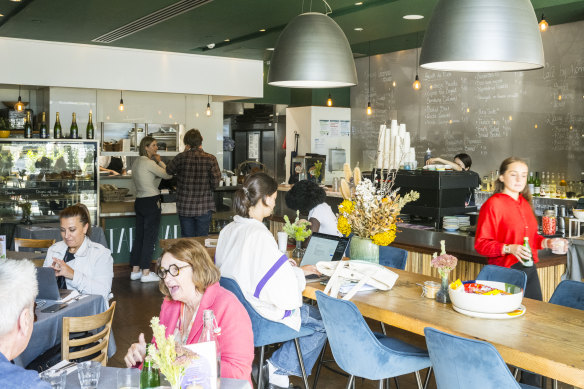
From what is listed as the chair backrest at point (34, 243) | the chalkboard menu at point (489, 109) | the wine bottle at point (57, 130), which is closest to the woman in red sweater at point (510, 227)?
the chair backrest at point (34, 243)

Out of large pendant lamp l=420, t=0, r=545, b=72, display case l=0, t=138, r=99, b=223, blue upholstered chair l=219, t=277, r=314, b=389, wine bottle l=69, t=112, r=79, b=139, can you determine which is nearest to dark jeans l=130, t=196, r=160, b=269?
display case l=0, t=138, r=99, b=223

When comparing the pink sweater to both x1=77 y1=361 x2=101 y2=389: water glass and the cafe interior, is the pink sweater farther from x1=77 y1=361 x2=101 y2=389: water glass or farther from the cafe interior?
x1=77 y1=361 x2=101 y2=389: water glass

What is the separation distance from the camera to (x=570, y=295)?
331cm

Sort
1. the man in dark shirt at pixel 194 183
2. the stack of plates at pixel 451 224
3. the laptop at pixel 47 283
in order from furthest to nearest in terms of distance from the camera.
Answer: the man in dark shirt at pixel 194 183, the stack of plates at pixel 451 224, the laptop at pixel 47 283

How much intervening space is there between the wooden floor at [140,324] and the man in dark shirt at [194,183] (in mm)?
852

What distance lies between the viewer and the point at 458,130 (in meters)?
9.51

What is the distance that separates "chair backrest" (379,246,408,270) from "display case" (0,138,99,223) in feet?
13.9

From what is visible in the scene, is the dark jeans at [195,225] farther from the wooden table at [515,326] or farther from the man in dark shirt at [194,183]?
the wooden table at [515,326]

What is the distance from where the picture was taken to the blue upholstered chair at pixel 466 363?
2250 mm

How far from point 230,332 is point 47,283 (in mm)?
1571

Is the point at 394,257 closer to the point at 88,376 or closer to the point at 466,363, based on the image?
the point at 466,363

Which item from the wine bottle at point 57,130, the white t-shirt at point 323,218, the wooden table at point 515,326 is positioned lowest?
the wooden table at point 515,326

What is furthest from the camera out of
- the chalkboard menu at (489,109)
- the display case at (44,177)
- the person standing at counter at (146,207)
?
the chalkboard menu at (489,109)

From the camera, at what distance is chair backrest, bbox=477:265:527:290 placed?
3.50 m
